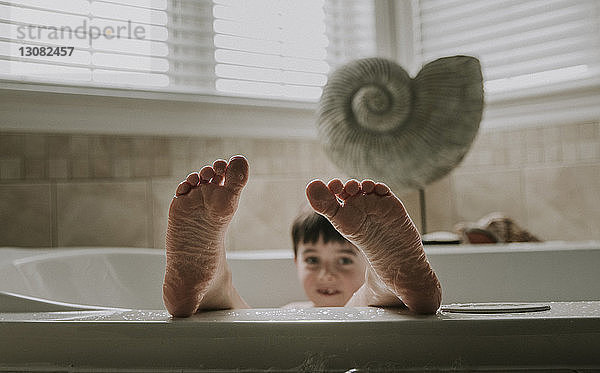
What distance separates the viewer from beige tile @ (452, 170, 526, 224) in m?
2.21

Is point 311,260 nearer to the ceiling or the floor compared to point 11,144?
nearer to the floor

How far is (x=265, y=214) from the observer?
216 centimetres

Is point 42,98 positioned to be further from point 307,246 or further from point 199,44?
point 307,246

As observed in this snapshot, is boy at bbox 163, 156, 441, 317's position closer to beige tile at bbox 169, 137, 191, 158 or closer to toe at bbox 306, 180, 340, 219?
toe at bbox 306, 180, 340, 219

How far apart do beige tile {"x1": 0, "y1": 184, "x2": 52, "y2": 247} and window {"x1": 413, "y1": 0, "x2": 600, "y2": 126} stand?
4.78 ft

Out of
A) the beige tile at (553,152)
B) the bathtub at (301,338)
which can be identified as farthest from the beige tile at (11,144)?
the beige tile at (553,152)

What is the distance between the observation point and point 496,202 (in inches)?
88.4

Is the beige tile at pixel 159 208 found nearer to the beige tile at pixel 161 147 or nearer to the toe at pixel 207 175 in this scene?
the beige tile at pixel 161 147

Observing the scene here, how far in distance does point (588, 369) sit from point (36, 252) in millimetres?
1150

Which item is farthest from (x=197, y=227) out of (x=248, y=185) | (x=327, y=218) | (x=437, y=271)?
(x=248, y=185)

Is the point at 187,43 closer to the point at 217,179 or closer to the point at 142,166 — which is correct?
the point at 142,166

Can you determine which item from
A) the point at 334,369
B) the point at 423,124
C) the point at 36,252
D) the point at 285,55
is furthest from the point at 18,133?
the point at 334,369

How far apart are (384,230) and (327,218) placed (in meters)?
0.07

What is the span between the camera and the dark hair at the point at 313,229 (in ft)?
5.04
